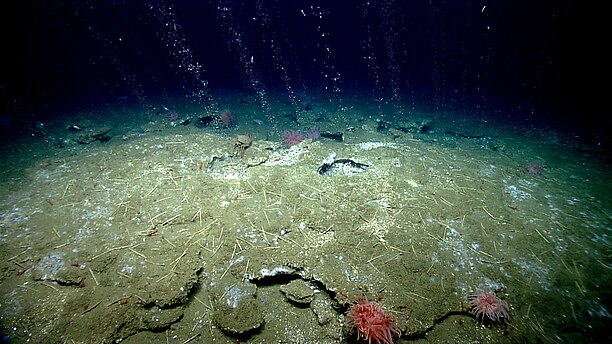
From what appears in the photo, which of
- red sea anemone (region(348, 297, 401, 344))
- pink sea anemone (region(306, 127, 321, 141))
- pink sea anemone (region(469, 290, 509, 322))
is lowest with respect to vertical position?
pink sea anemone (region(469, 290, 509, 322))

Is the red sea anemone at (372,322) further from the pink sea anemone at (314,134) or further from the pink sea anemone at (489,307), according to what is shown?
the pink sea anemone at (314,134)

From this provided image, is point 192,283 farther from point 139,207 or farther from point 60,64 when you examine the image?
point 60,64

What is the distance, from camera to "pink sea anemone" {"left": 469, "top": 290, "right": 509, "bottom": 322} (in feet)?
9.98

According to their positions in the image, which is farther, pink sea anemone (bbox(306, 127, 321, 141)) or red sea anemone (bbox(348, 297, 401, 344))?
pink sea anemone (bbox(306, 127, 321, 141))

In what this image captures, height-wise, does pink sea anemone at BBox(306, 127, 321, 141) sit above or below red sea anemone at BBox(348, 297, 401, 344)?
below

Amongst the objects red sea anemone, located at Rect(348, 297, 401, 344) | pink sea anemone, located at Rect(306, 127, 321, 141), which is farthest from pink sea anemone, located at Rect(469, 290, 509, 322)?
pink sea anemone, located at Rect(306, 127, 321, 141)

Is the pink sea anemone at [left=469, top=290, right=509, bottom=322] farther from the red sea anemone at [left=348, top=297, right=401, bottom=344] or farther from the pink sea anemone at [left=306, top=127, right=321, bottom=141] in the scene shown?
the pink sea anemone at [left=306, top=127, right=321, bottom=141]

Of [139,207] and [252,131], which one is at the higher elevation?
[139,207]

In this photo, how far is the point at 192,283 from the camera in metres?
3.27

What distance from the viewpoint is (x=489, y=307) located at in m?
3.08

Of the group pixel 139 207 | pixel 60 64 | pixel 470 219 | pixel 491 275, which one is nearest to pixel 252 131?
pixel 139 207

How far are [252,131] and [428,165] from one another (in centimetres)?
728

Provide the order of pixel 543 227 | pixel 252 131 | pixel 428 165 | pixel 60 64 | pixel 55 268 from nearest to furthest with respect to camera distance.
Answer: pixel 55 268
pixel 543 227
pixel 428 165
pixel 252 131
pixel 60 64

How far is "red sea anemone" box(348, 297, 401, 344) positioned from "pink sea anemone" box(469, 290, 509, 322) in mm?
1153
